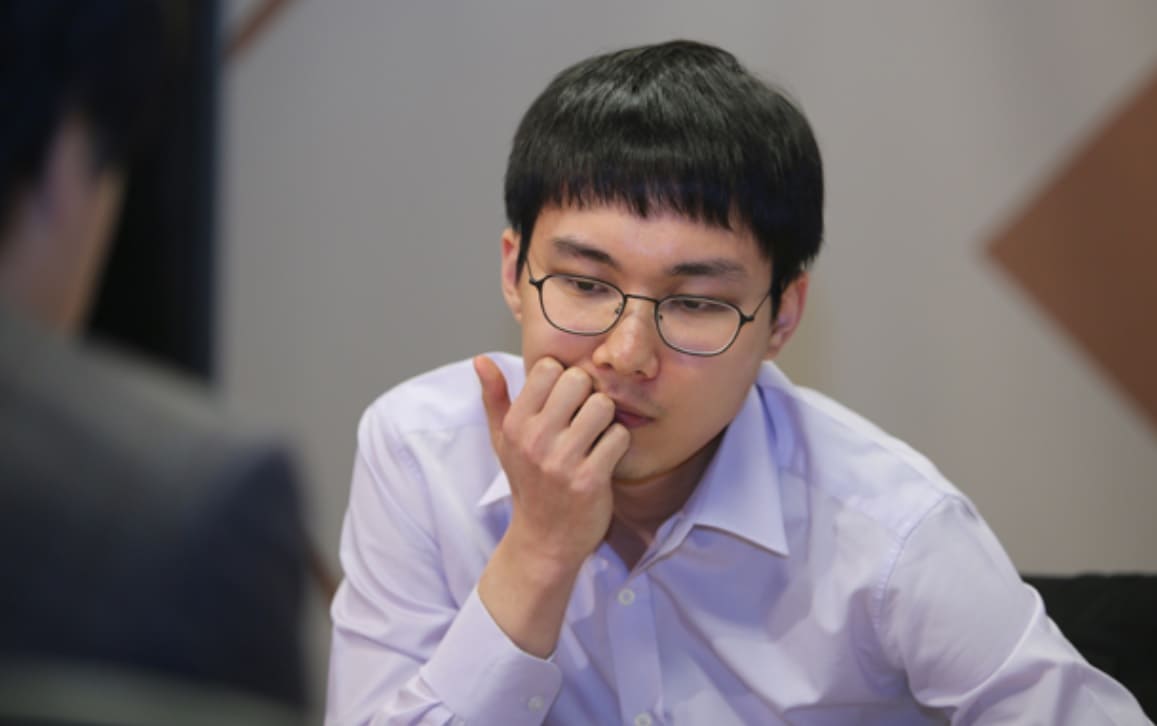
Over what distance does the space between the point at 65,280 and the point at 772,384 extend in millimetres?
1262

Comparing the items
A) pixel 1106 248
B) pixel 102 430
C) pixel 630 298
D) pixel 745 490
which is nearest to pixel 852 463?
pixel 745 490

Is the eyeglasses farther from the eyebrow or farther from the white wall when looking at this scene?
the white wall

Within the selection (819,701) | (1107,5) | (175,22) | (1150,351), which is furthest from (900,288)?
(175,22)

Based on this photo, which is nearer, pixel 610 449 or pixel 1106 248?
pixel 610 449

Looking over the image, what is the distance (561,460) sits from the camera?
57.7 inches

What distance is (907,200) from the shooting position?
2.76m

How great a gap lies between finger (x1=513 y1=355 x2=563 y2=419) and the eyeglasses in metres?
0.06

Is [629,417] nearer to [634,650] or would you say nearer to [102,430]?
[634,650]

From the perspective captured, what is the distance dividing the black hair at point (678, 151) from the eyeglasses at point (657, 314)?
99mm

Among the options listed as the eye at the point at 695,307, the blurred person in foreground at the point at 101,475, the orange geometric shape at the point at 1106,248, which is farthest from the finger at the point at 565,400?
the orange geometric shape at the point at 1106,248

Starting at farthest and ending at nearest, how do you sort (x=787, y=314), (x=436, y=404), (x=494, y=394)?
(x=436, y=404) → (x=787, y=314) → (x=494, y=394)

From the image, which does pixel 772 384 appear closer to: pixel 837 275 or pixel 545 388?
pixel 545 388

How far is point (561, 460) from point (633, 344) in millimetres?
159

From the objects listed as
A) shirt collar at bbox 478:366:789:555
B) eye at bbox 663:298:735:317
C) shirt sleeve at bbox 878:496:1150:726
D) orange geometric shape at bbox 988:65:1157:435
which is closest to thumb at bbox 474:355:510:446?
shirt collar at bbox 478:366:789:555
